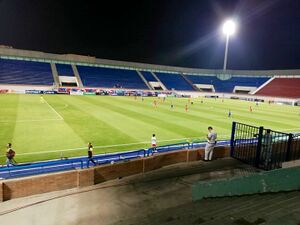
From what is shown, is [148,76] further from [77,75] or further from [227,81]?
[227,81]

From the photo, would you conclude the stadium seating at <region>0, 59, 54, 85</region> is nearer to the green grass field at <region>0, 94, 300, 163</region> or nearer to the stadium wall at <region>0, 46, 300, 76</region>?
the stadium wall at <region>0, 46, 300, 76</region>

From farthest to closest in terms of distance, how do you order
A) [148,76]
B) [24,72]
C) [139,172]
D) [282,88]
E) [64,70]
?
1. [148,76]
2. [282,88]
3. [64,70]
4. [24,72]
5. [139,172]

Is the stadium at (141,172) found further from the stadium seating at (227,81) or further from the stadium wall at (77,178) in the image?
the stadium seating at (227,81)

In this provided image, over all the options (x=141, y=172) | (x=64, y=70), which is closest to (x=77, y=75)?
(x=64, y=70)

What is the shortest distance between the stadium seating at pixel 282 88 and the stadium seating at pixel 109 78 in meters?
41.3

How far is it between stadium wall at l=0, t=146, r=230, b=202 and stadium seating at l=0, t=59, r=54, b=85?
59869 millimetres

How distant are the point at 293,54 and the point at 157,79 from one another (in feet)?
147

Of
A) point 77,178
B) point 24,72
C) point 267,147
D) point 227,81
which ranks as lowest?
point 77,178

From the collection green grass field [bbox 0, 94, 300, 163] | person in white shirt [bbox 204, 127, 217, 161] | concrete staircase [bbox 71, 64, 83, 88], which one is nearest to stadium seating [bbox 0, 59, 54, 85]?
concrete staircase [bbox 71, 64, 83, 88]

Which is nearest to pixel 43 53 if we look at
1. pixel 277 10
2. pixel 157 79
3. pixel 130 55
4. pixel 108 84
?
pixel 108 84

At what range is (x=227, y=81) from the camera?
99.4 metres

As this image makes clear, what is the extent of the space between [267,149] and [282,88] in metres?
78.5

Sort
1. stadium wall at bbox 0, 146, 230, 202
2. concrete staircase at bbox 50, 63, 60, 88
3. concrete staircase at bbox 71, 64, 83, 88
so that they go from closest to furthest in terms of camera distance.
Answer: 1. stadium wall at bbox 0, 146, 230, 202
2. concrete staircase at bbox 50, 63, 60, 88
3. concrete staircase at bbox 71, 64, 83, 88

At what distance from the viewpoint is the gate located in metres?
11.5
